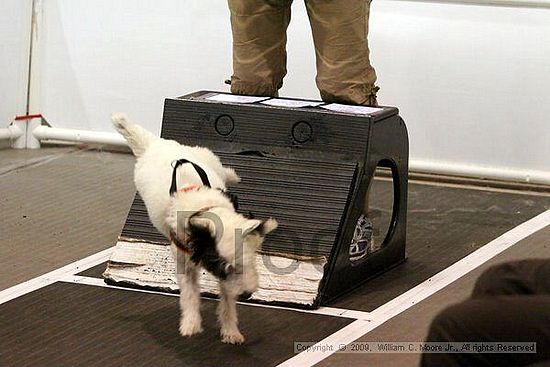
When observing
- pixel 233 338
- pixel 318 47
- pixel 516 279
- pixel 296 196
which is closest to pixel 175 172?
pixel 233 338

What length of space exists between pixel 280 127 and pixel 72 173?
1.98 meters

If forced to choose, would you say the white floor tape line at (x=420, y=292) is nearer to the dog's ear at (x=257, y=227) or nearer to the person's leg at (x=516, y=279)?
the dog's ear at (x=257, y=227)

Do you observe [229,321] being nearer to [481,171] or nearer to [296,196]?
[296,196]

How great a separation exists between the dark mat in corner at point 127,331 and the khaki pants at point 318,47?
91 cm

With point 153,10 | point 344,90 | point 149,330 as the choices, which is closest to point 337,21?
point 344,90

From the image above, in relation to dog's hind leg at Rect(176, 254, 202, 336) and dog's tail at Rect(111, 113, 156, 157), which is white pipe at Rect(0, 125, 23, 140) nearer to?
dog's tail at Rect(111, 113, 156, 157)

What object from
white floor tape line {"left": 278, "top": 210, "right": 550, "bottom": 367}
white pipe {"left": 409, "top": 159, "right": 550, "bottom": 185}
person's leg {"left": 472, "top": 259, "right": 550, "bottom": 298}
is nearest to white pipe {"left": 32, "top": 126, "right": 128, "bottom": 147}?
white pipe {"left": 409, "top": 159, "right": 550, "bottom": 185}

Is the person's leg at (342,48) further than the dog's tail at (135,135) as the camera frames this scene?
Yes

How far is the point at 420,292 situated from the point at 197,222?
3.75ft

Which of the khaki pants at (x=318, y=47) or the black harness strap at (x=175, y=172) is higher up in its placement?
the khaki pants at (x=318, y=47)

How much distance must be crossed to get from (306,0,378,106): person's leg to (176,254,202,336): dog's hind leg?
1.08 metres

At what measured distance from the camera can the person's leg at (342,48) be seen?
3.96 metres

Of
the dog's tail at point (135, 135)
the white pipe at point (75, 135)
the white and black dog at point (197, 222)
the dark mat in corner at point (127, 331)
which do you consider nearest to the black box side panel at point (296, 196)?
the white and black dog at point (197, 222)

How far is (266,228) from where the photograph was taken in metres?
3.04
